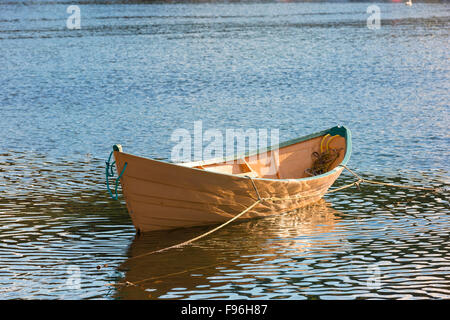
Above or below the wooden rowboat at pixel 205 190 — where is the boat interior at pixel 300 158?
above

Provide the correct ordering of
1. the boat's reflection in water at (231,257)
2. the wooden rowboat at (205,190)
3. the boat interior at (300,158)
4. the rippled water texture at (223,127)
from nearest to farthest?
the boat's reflection in water at (231,257) → the rippled water texture at (223,127) → the wooden rowboat at (205,190) → the boat interior at (300,158)

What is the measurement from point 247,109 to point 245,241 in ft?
44.0

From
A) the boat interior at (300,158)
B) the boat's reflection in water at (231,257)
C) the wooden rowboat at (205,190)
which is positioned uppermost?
the boat interior at (300,158)

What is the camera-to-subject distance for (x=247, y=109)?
26.0 metres

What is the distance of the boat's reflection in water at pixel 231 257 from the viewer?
10.9 metres

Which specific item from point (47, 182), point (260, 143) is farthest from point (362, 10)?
point (47, 182)

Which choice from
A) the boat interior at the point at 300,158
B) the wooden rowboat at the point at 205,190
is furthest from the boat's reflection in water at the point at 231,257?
the boat interior at the point at 300,158

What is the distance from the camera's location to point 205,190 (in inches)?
510

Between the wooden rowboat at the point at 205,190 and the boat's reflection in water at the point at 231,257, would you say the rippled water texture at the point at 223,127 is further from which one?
the wooden rowboat at the point at 205,190

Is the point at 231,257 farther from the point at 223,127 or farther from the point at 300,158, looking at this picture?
the point at 223,127

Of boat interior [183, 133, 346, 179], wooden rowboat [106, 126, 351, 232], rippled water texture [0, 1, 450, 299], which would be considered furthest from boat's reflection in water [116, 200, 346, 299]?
boat interior [183, 133, 346, 179]

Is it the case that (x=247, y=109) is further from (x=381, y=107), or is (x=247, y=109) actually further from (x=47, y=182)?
(x=47, y=182)

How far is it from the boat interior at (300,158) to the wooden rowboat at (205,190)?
0.03 m

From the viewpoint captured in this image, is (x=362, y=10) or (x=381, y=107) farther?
(x=362, y=10)
